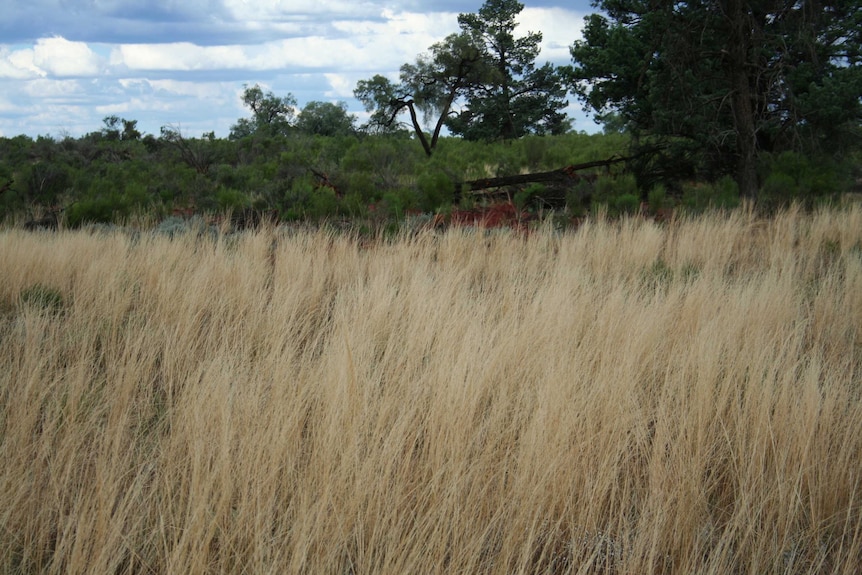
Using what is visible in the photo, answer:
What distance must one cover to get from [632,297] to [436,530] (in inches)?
133

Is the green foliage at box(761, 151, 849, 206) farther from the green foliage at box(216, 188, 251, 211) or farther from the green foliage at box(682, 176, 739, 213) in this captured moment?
the green foliage at box(216, 188, 251, 211)

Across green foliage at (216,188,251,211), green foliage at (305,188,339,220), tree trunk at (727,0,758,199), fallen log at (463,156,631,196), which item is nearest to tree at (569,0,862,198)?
tree trunk at (727,0,758,199)

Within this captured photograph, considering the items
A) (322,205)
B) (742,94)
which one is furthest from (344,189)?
(742,94)

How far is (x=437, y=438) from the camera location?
9.46 feet

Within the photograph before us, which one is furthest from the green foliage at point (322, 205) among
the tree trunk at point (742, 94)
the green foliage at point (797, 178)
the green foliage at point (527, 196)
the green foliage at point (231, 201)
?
the tree trunk at point (742, 94)

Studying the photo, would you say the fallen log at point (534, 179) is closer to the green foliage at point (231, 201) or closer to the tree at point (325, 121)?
the green foliage at point (231, 201)

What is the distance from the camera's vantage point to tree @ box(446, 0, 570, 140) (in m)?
36.5

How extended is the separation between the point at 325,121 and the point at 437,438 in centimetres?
4429

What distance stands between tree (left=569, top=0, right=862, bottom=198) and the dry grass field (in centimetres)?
814

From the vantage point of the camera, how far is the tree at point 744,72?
12141mm

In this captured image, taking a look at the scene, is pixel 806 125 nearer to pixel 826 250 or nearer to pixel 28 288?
pixel 826 250

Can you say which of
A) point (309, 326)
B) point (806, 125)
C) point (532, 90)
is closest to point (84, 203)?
point (309, 326)

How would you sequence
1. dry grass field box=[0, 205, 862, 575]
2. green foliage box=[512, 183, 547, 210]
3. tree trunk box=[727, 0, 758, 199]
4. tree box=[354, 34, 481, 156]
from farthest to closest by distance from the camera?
1. tree box=[354, 34, 481, 156]
2. green foliage box=[512, 183, 547, 210]
3. tree trunk box=[727, 0, 758, 199]
4. dry grass field box=[0, 205, 862, 575]

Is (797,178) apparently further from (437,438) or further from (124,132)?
(124,132)
